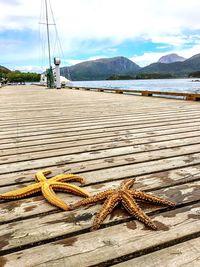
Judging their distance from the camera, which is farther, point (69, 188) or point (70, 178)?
point (70, 178)

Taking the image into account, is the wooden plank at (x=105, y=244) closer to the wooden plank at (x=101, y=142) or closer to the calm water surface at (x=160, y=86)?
the wooden plank at (x=101, y=142)

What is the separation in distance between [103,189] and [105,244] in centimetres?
76

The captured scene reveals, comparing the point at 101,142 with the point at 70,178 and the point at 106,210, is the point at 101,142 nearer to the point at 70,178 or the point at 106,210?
the point at 70,178

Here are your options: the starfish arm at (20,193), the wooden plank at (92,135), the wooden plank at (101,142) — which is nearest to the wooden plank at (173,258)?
the starfish arm at (20,193)

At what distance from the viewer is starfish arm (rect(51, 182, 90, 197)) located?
2055mm

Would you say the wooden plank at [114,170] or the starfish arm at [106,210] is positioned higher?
the starfish arm at [106,210]

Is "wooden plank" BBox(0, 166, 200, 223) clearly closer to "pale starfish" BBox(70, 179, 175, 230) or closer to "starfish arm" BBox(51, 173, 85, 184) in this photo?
"starfish arm" BBox(51, 173, 85, 184)

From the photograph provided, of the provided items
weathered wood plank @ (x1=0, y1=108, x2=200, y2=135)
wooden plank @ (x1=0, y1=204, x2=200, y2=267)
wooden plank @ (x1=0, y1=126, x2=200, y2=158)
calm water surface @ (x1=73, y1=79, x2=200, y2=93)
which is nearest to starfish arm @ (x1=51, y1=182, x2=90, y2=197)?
wooden plank @ (x1=0, y1=204, x2=200, y2=267)

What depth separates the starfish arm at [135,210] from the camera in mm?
1631

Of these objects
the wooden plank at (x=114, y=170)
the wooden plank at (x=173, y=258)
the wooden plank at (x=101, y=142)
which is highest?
the wooden plank at (x=101, y=142)

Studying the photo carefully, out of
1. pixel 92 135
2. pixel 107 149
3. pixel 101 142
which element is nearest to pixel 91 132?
pixel 92 135

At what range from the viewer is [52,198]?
195cm

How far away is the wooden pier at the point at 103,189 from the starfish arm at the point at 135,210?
4 cm

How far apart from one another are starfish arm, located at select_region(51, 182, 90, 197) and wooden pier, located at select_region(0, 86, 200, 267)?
57 millimetres
